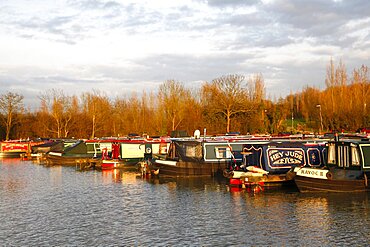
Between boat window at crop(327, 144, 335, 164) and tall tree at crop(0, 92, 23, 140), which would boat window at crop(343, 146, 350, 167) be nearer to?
boat window at crop(327, 144, 335, 164)

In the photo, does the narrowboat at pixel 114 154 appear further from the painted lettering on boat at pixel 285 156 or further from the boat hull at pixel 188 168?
the painted lettering on boat at pixel 285 156

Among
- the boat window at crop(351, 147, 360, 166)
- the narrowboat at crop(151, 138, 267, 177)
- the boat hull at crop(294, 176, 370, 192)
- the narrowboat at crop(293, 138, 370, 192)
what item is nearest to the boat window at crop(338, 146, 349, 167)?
the narrowboat at crop(293, 138, 370, 192)

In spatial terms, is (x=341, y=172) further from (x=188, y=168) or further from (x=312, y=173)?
(x=188, y=168)

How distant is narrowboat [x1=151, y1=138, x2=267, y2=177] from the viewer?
3434 centimetres

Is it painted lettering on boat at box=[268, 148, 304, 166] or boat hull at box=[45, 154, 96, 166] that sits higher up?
painted lettering on boat at box=[268, 148, 304, 166]

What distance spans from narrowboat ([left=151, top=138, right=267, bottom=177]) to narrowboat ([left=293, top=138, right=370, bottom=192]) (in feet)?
27.7

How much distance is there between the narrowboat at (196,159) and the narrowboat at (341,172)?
845cm

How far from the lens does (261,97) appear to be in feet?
264

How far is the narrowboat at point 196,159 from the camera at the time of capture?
113ft

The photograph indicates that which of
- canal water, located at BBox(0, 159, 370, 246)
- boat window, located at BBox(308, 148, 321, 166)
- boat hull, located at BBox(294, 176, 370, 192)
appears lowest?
canal water, located at BBox(0, 159, 370, 246)

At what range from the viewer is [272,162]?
2917 centimetres

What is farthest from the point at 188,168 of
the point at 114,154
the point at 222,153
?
the point at 114,154

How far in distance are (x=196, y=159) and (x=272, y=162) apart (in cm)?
773

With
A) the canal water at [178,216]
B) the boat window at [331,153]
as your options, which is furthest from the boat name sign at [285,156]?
the boat window at [331,153]
